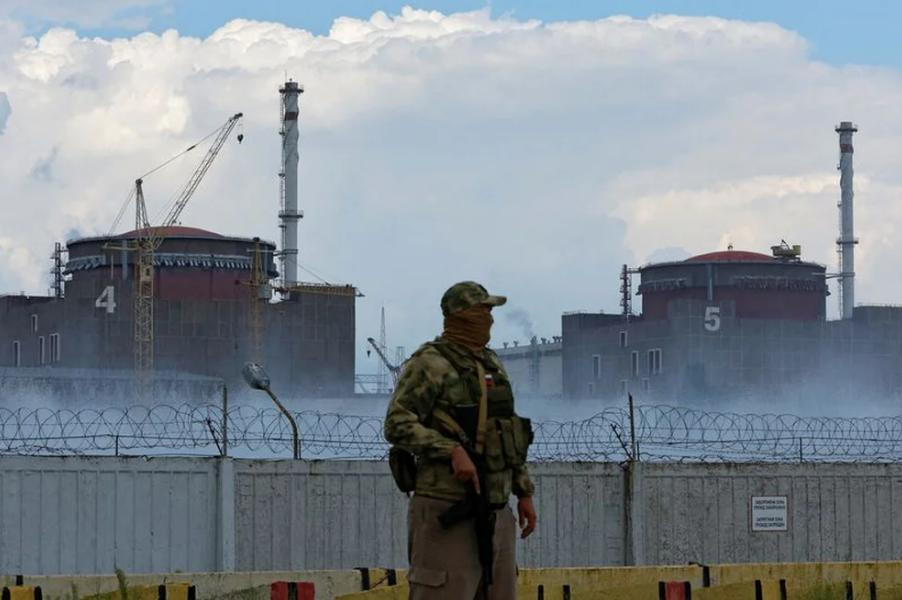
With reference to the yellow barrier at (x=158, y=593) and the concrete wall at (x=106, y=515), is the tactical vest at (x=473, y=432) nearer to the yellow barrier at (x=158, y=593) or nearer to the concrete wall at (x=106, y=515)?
the yellow barrier at (x=158, y=593)

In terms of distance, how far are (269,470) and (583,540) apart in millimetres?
4132

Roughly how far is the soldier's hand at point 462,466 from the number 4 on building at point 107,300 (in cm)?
9404

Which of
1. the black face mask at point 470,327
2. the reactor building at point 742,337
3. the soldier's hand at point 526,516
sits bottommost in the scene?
the soldier's hand at point 526,516

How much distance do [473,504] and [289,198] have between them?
103m

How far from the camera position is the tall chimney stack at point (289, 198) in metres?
112

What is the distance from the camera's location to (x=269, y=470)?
20844 millimetres

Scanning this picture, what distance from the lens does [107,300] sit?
101125 millimetres

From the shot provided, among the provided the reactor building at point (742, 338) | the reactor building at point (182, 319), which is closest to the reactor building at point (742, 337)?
the reactor building at point (742, 338)

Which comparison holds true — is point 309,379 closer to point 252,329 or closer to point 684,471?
A: point 252,329

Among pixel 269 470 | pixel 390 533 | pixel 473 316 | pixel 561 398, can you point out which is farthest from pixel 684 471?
pixel 561 398

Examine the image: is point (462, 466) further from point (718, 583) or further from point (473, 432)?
point (718, 583)

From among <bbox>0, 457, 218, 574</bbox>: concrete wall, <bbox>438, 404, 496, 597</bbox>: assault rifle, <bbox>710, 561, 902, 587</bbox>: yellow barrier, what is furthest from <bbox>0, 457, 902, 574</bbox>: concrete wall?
<bbox>438, 404, 496, 597</bbox>: assault rifle

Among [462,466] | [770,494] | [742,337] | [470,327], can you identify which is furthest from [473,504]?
[742,337]

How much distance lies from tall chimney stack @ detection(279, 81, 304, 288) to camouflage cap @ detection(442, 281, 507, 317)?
103 metres
